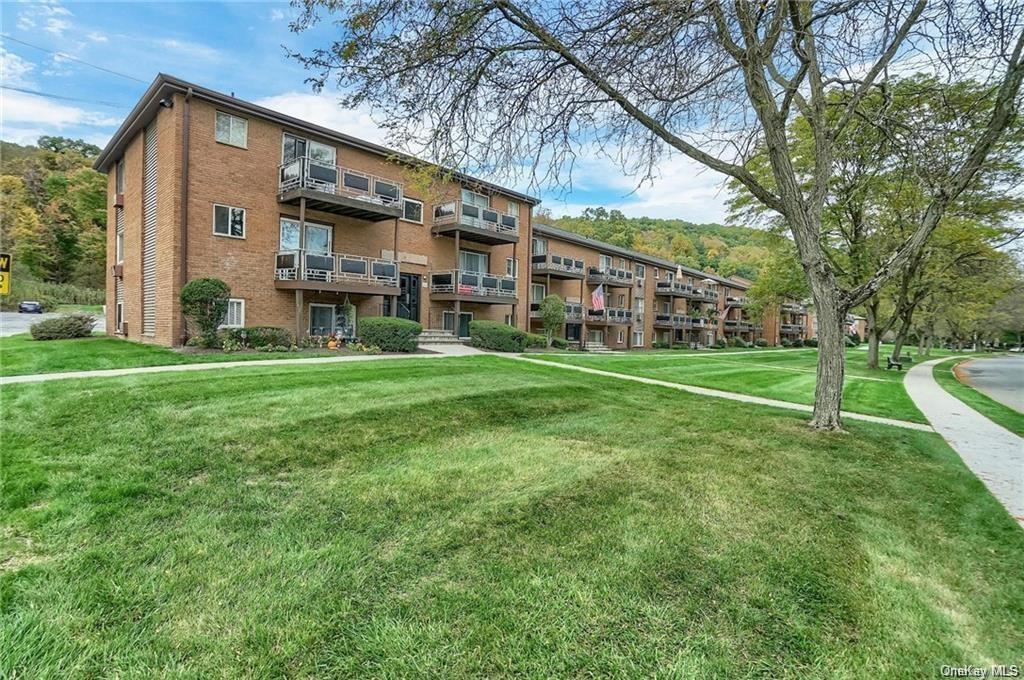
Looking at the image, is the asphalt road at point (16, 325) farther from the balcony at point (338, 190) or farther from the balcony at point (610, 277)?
the balcony at point (610, 277)

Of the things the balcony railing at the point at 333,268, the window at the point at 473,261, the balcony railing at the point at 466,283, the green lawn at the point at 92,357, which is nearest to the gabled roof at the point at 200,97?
the balcony railing at the point at 333,268

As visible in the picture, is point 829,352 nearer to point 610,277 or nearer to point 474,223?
point 474,223

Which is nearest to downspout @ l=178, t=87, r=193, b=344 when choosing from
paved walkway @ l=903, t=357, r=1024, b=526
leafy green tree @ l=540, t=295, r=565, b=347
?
leafy green tree @ l=540, t=295, r=565, b=347

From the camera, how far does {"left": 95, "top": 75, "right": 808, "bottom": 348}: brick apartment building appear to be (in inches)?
600

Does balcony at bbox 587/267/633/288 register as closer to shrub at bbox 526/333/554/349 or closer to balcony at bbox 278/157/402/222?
shrub at bbox 526/333/554/349

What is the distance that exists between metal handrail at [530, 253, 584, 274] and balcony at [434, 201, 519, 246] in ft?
15.4

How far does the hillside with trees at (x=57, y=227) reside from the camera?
46531mm

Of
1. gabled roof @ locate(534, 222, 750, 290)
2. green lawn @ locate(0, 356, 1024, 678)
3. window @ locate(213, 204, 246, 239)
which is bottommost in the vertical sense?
green lawn @ locate(0, 356, 1024, 678)

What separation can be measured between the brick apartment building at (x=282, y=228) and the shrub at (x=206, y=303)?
92 cm

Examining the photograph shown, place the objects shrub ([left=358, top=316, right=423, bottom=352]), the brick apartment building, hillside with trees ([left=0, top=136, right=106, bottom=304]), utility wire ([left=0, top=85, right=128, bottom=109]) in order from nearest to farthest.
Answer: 1. utility wire ([left=0, top=85, right=128, bottom=109])
2. the brick apartment building
3. shrub ([left=358, top=316, right=423, bottom=352])
4. hillside with trees ([left=0, top=136, right=106, bottom=304])

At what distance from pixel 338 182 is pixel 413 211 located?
4.44 m

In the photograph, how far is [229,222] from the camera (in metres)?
16.0

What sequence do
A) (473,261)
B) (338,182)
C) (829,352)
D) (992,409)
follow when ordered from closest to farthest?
(829,352), (992,409), (338,182), (473,261)

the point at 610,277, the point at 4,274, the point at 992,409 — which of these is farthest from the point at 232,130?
the point at 610,277
